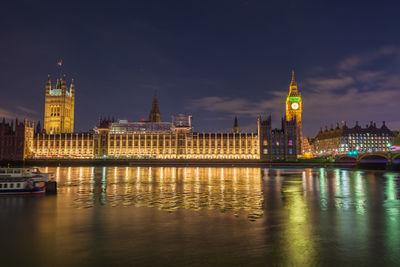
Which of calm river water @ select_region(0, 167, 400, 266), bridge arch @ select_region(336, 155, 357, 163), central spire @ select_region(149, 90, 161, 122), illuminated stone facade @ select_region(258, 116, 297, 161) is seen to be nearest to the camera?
calm river water @ select_region(0, 167, 400, 266)

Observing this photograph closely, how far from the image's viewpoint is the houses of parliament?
125 meters

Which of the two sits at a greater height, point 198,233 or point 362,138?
point 362,138

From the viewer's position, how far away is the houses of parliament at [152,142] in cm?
12494

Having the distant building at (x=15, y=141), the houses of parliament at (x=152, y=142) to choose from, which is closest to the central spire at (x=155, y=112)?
the houses of parliament at (x=152, y=142)

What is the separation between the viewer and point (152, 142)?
438ft

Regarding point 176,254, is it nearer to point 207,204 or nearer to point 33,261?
point 33,261

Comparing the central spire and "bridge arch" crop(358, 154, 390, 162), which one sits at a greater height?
the central spire

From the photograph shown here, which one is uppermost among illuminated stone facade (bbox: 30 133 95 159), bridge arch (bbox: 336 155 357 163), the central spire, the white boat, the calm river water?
the central spire

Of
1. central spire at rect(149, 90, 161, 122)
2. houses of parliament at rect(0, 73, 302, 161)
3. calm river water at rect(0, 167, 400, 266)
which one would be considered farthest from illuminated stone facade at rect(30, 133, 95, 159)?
calm river water at rect(0, 167, 400, 266)

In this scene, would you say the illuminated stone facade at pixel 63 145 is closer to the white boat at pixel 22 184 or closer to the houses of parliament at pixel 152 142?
the houses of parliament at pixel 152 142

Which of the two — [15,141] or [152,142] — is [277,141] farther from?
[15,141]

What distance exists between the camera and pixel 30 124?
13512cm

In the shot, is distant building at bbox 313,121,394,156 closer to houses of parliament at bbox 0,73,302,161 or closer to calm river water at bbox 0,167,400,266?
houses of parliament at bbox 0,73,302,161

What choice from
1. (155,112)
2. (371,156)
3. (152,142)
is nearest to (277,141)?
(371,156)
